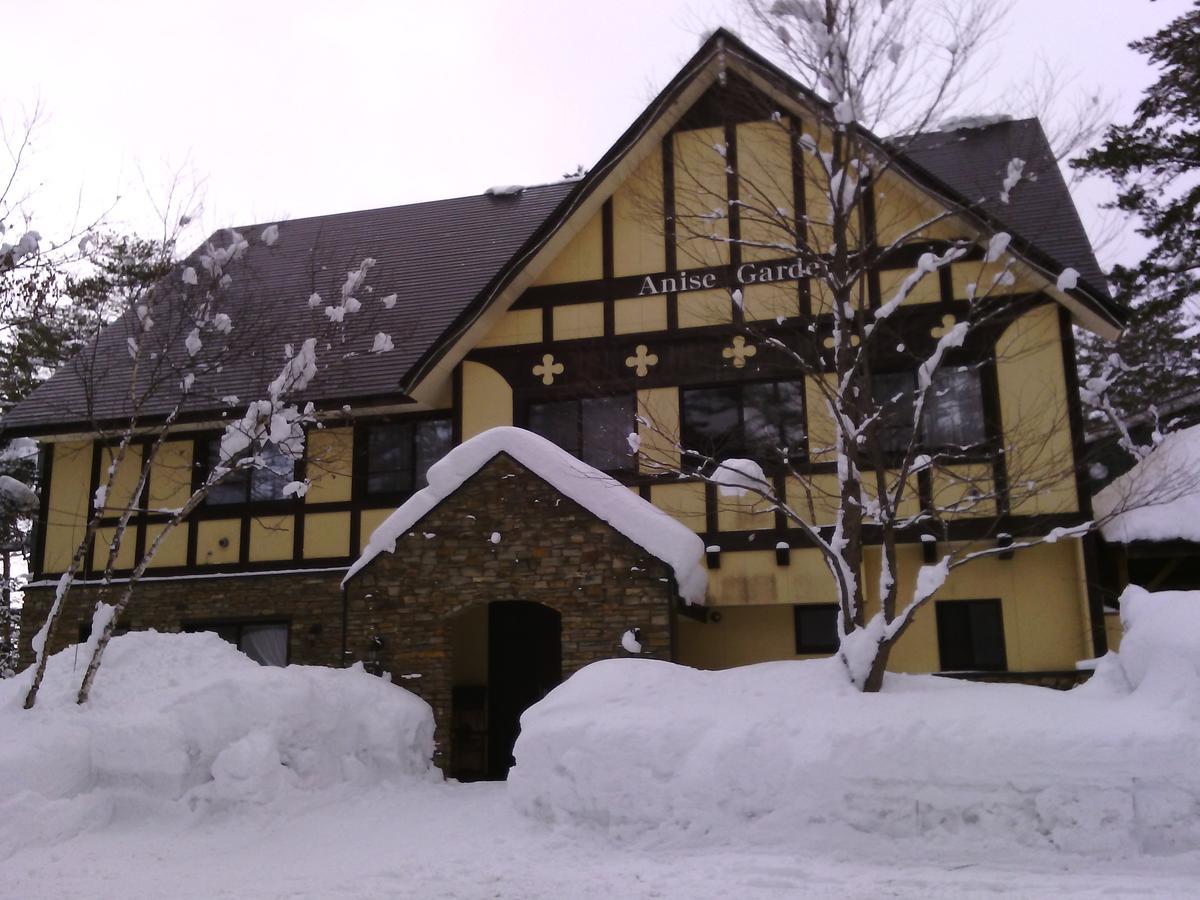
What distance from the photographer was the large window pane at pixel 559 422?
1443 centimetres

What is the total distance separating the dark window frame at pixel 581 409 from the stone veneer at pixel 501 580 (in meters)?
2.31

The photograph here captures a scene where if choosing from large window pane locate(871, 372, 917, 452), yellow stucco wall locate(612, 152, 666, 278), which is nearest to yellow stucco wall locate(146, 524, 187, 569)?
yellow stucco wall locate(612, 152, 666, 278)

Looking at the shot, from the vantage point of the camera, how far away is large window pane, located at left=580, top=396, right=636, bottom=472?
1412 cm

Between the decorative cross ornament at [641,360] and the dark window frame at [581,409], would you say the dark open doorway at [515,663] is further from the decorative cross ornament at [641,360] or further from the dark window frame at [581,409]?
the decorative cross ornament at [641,360]

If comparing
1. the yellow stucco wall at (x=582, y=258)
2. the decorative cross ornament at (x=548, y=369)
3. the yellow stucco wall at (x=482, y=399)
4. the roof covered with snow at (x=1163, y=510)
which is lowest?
the roof covered with snow at (x=1163, y=510)

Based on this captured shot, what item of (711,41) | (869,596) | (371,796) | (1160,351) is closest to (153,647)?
(371,796)

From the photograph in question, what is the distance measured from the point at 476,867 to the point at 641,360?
7.80 meters

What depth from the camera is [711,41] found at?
13414 mm

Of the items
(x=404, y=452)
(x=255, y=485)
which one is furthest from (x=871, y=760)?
(x=255, y=485)

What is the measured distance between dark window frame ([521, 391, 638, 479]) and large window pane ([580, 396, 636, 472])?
0.04 feet

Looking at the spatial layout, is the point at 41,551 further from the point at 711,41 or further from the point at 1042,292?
the point at 1042,292

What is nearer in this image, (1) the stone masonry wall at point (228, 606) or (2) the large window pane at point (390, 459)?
(1) the stone masonry wall at point (228, 606)

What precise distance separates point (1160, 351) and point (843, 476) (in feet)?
55.1

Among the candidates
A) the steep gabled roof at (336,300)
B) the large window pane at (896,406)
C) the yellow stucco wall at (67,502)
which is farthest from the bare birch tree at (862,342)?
the yellow stucco wall at (67,502)
